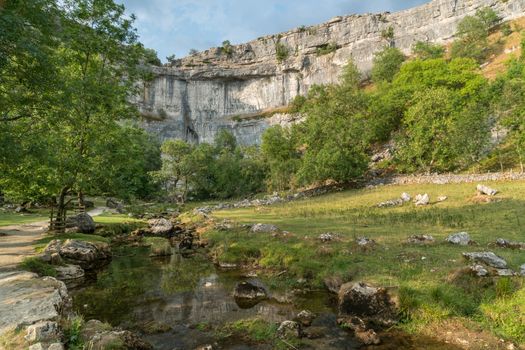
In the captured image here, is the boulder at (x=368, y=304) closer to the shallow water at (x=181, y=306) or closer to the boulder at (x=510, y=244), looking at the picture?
the shallow water at (x=181, y=306)

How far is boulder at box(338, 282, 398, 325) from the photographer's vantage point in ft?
32.2

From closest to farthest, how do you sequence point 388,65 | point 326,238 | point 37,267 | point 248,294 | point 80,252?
point 248,294 < point 37,267 < point 326,238 < point 80,252 < point 388,65

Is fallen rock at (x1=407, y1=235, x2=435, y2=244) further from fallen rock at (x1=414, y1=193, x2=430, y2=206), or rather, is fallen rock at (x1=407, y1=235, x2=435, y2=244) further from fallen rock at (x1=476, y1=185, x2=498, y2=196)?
fallen rock at (x1=476, y1=185, x2=498, y2=196)

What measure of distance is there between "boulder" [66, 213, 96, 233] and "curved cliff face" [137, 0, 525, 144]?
7769 cm

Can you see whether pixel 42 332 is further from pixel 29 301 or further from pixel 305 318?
pixel 305 318

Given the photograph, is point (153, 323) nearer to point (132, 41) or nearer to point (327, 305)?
point (327, 305)

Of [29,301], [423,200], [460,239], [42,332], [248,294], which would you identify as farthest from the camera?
[423,200]

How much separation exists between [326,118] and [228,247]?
42.6m

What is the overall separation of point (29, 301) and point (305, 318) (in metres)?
7.84

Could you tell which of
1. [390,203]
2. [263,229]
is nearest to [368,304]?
[263,229]

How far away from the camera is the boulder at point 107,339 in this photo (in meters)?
7.55

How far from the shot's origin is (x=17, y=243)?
62.8 ft

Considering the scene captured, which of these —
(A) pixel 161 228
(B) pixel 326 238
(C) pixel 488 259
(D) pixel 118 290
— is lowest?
(D) pixel 118 290

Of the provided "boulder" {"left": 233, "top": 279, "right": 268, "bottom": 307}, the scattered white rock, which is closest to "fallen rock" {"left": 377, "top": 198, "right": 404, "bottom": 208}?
the scattered white rock
